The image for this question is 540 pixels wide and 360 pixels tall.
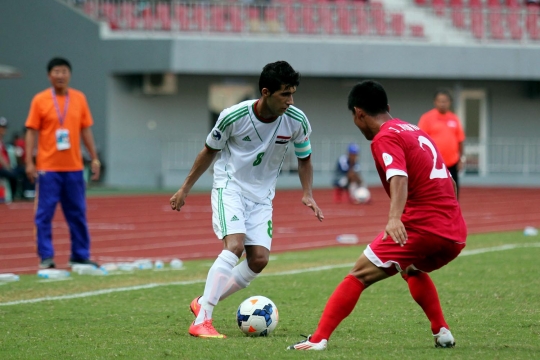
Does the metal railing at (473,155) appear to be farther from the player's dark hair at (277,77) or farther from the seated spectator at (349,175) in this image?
the player's dark hair at (277,77)

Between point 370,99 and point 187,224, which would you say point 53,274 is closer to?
point 370,99

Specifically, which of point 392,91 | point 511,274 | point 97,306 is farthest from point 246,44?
point 97,306

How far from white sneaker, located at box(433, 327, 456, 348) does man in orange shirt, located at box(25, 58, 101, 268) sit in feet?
19.6

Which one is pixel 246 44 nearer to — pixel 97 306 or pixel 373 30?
pixel 373 30

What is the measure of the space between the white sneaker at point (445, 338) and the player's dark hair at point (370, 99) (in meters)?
1.48

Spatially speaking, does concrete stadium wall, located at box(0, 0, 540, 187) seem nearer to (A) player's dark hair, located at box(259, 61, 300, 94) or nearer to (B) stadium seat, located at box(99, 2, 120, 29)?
(B) stadium seat, located at box(99, 2, 120, 29)

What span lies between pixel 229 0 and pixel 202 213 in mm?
10702

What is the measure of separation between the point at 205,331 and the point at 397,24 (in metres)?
24.0

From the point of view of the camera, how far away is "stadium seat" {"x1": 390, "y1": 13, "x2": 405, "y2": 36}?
29.3m

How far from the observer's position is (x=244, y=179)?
281 inches

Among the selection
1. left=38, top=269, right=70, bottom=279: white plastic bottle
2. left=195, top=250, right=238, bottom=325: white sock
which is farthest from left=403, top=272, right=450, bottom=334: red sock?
left=38, top=269, right=70, bottom=279: white plastic bottle

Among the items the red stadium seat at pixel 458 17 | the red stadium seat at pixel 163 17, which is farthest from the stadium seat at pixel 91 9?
the red stadium seat at pixel 458 17

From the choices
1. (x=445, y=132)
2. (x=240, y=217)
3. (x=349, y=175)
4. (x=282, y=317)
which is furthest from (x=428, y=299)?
(x=349, y=175)

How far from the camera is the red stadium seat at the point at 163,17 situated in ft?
91.6
